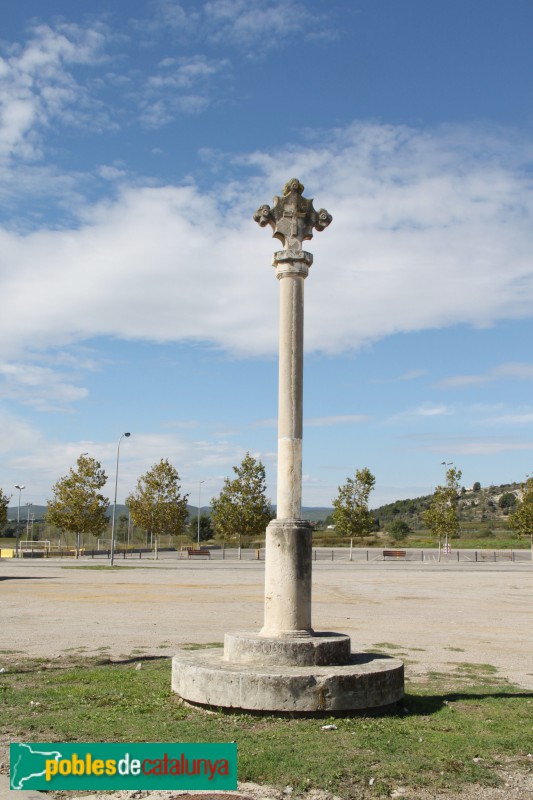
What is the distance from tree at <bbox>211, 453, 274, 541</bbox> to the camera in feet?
167

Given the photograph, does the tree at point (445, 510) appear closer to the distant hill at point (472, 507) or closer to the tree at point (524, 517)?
the tree at point (524, 517)

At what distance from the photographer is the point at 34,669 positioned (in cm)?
1035

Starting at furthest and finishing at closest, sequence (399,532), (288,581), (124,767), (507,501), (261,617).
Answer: (507,501), (399,532), (261,617), (288,581), (124,767)

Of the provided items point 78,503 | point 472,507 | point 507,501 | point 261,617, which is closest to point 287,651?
point 261,617

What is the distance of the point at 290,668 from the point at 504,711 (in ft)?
7.64

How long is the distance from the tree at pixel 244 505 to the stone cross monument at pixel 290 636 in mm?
41894

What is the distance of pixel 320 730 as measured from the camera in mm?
6977

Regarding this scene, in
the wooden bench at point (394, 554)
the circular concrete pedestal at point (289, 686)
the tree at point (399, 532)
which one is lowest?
the wooden bench at point (394, 554)

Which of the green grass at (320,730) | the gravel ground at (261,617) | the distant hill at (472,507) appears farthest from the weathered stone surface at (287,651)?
the distant hill at (472,507)

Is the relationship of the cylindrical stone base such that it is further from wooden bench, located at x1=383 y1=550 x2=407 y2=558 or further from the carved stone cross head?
→ wooden bench, located at x1=383 y1=550 x2=407 y2=558

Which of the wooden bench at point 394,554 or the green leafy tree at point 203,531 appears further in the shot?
the green leafy tree at point 203,531

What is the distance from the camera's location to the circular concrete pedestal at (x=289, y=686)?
24.3 ft

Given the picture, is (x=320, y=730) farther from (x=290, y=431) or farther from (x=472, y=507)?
(x=472, y=507)

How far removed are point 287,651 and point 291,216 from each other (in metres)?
5.39
